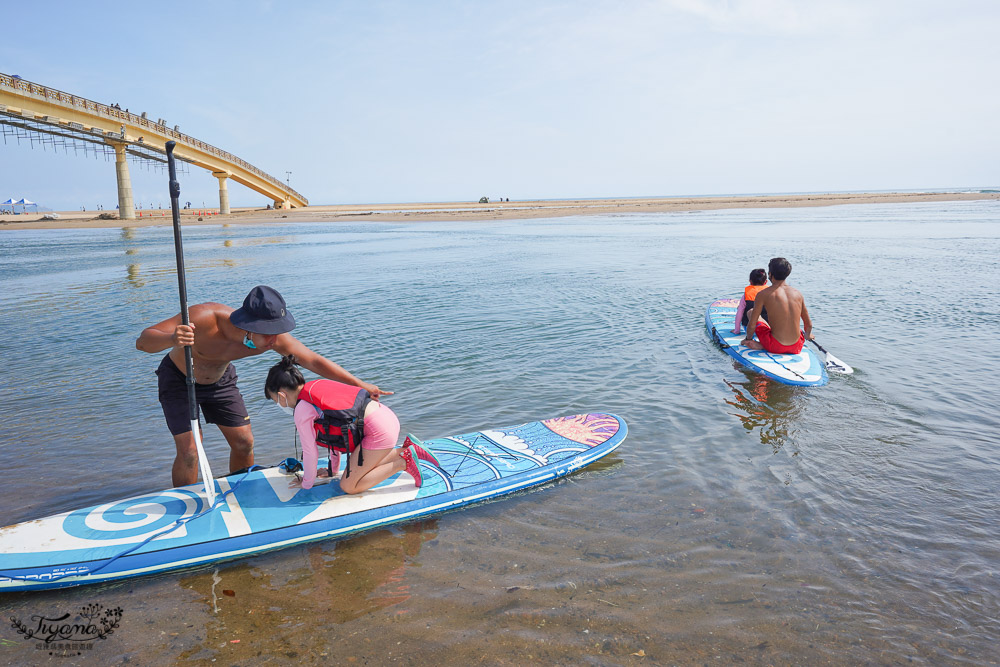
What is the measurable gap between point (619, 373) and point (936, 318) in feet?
24.4

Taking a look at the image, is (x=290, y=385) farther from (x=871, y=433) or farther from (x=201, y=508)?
(x=871, y=433)

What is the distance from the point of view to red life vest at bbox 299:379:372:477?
181 inches

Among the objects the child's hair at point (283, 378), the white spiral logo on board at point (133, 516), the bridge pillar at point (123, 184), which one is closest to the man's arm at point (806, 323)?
the child's hair at point (283, 378)

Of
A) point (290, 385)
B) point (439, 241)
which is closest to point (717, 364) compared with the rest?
point (290, 385)

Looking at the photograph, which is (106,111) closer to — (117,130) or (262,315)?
(117,130)

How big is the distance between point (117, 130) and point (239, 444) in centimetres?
4294

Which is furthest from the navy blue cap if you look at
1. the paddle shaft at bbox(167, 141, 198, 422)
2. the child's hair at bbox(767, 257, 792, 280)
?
the child's hair at bbox(767, 257, 792, 280)

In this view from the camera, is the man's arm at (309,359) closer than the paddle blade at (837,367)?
Yes

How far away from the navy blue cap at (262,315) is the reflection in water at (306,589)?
5.73 ft

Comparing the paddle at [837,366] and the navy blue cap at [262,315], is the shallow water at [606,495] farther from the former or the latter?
the navy blue cap at [262,315]

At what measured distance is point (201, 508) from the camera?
4.71 metres

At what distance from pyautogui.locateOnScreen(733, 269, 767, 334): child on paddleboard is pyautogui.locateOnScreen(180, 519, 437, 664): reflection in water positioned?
24.3 feet

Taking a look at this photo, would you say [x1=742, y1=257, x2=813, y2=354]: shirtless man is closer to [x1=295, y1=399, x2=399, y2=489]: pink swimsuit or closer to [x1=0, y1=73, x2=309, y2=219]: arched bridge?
[x1=295, y1=399, x2=399, y2=489]: pink swimsuit

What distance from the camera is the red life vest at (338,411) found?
4.59 m
